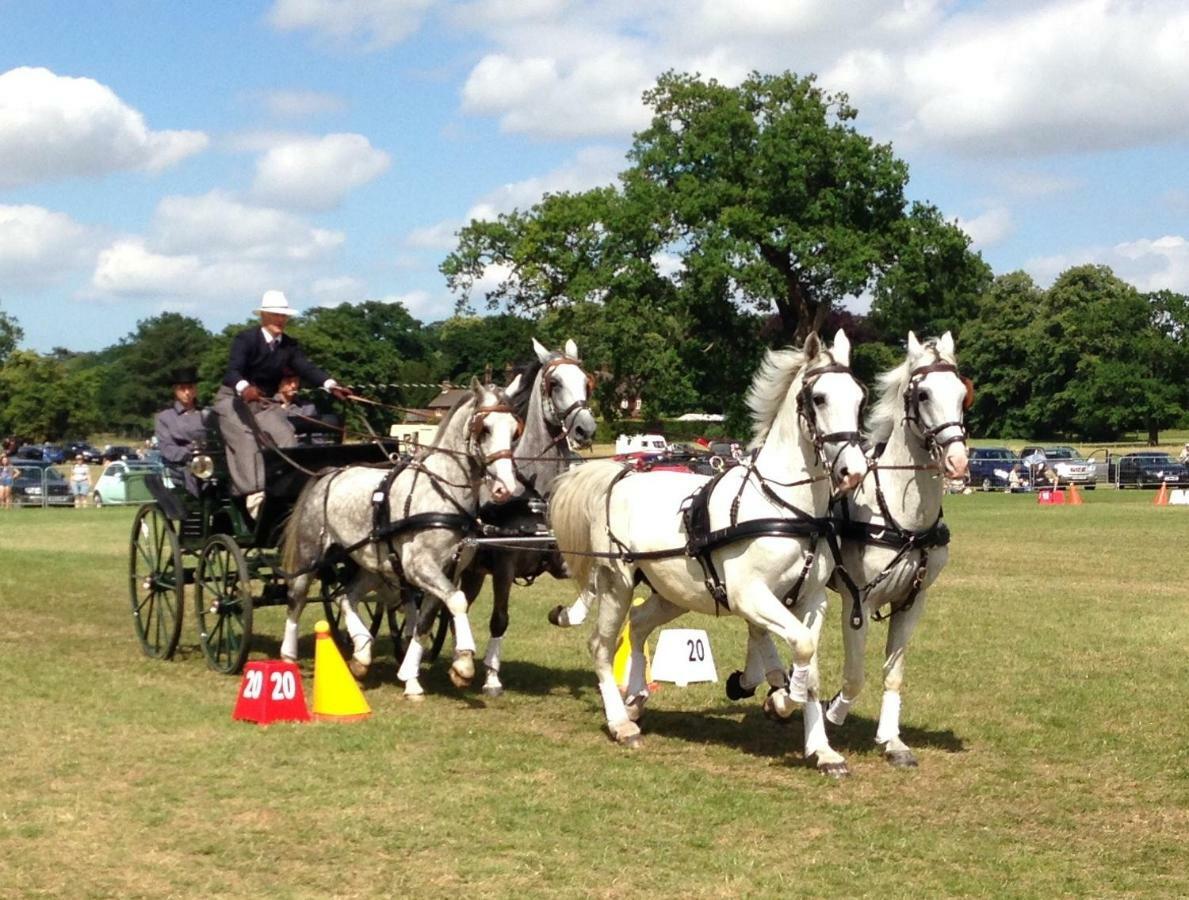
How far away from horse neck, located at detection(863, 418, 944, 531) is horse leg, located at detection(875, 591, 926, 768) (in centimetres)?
55

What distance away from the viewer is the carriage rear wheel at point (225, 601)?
474 inches

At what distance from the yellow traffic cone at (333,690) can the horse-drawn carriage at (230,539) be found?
151 centimetres

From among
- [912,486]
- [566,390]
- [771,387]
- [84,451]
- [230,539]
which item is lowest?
[230,539]

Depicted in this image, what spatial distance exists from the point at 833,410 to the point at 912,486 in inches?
35.1

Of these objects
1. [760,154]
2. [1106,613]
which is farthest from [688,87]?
[1106,613]

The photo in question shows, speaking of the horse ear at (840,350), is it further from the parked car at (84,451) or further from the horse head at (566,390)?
the parked car at (84,451)

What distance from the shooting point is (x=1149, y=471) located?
54562 millimetres

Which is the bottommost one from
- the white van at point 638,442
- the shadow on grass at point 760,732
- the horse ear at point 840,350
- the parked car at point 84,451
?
the shadow on grass at point 760,732

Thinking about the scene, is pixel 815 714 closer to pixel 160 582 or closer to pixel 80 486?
pixel 160 582

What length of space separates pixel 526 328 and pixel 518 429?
53.8 meters

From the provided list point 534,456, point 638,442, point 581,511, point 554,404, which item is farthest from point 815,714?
→ point 638,442

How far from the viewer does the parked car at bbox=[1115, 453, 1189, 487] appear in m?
53.1

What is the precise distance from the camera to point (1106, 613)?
55.1ft

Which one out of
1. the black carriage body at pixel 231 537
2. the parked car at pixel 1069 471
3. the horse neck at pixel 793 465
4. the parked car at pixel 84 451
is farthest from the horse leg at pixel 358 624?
the parked car at pixel 84 451
